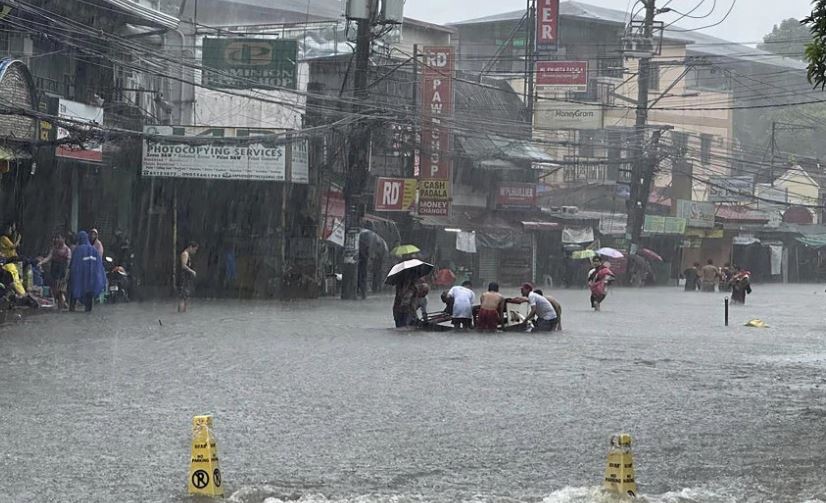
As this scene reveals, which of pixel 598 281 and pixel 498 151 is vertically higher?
pixel 498 151

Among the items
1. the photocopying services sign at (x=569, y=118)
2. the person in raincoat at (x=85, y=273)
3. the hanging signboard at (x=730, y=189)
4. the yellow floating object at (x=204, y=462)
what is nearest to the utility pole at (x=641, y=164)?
the photocopying services sign at (x=569, y=118)

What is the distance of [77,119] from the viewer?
28.9 meters

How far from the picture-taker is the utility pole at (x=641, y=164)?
47.8 metres

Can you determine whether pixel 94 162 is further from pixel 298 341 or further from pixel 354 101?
pixel 298 341

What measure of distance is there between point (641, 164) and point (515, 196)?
222 inches

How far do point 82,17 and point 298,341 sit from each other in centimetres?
1594

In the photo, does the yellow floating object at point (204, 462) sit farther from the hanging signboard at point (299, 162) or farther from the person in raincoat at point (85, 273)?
the hanging signboard at point (299, 162)

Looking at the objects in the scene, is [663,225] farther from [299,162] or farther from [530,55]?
[299,162]

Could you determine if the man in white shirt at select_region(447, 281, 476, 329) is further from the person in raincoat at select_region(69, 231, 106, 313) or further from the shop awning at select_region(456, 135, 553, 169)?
the shop awning at select_region(456, 135, 553, 169)

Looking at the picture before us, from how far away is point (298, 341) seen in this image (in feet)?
65.6

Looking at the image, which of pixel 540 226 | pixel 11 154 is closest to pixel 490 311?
pixel 11 154

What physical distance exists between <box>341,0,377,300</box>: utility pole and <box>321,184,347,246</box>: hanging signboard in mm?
1733

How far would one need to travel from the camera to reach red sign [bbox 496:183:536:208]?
5181cm

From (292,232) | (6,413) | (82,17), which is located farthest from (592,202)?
(6,413)
